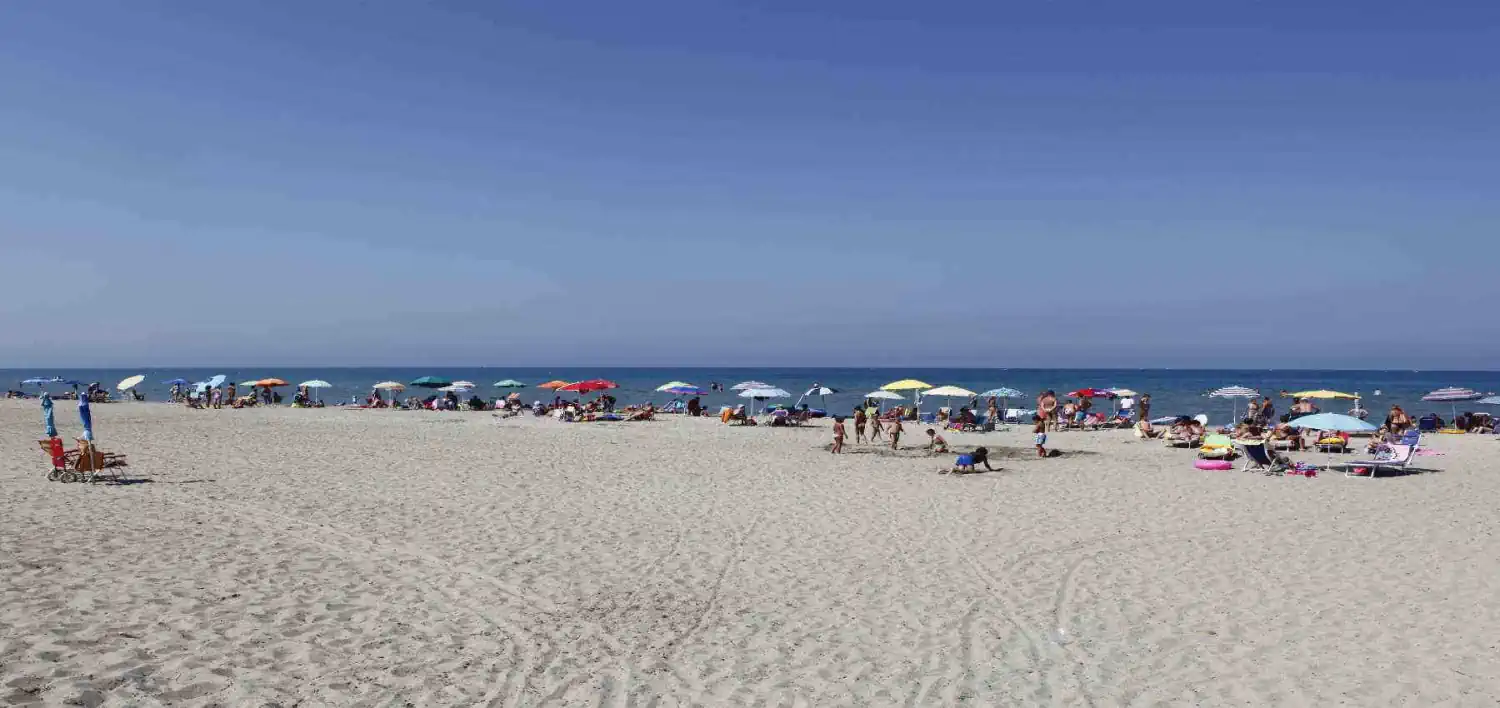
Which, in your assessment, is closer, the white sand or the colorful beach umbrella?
the white sand

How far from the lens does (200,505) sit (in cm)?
1138

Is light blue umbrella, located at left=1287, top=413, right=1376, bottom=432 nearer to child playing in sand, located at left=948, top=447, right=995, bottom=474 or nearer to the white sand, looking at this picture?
the white sand

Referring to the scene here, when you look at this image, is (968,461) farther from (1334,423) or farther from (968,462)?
(1334,423)

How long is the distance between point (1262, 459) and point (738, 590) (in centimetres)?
1337

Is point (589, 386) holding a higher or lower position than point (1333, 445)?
higher

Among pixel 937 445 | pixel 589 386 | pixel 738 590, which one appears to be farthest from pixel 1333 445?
pixel 589 386

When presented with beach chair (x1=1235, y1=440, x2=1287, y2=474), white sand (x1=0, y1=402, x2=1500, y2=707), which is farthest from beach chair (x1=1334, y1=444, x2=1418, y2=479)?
beach chair (x1=1235, y1=440, x2=1287, y2=474)

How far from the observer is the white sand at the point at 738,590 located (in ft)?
18.6

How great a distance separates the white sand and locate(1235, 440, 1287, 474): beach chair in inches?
47.4

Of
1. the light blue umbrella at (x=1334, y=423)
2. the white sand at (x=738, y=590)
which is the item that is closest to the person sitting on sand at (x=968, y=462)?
the white sand at (x=738, y=590)

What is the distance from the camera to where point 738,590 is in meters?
8.03

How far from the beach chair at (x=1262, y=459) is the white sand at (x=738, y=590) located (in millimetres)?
1204

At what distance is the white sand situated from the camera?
5.68 metres

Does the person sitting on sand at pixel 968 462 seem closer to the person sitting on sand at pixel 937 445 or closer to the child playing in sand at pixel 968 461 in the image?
the child playing in sand at pixel 968 461
